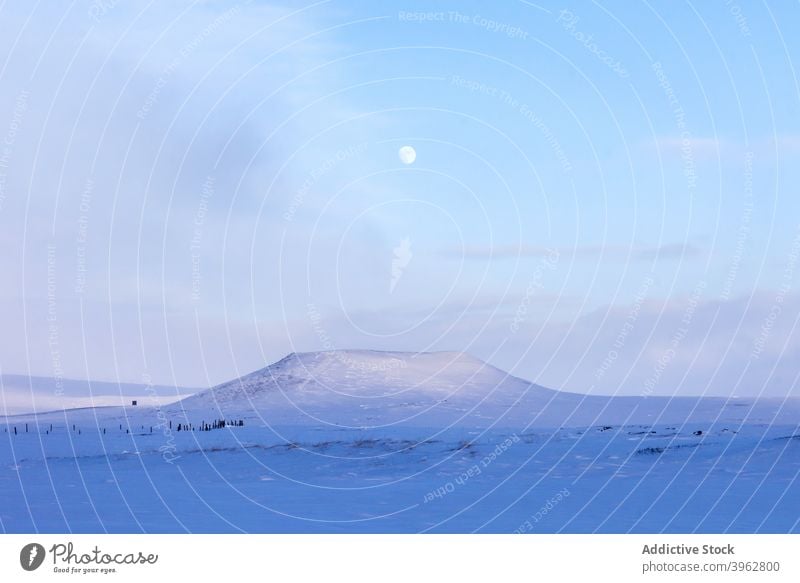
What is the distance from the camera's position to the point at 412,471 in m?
38.9

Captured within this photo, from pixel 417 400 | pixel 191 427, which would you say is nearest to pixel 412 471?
pixel 191 427

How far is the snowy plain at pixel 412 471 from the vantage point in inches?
1125

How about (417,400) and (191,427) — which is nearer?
(191,427)

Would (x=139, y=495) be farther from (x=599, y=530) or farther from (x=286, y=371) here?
(x=286, y=371)

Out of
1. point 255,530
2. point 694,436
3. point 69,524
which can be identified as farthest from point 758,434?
point 69,524

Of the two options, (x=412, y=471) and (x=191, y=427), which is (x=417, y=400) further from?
(x=412, y=471)

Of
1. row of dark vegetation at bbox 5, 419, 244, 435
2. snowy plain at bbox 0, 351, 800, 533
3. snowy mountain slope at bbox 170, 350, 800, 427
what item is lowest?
snowy plain at bbox 0, 351, 800, 533

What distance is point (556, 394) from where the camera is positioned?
79.1 metres

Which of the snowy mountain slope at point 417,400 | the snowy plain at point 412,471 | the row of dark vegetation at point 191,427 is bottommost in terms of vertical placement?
the snowy plain at point 412,471

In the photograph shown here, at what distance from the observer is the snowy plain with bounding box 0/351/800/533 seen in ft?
93.8

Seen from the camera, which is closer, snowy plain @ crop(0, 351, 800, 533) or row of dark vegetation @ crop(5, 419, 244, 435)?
snowy plain @ crop(0, 351, 800, 533)

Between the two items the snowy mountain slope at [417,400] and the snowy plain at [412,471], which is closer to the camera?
the snowy plain at [412,471]

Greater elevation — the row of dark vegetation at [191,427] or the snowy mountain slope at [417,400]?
the snowy mountain slope at [417,400]

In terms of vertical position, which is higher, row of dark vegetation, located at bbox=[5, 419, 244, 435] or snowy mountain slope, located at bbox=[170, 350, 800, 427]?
snowy mountain slope, located at bbox=[170, 350, 800, 427]
